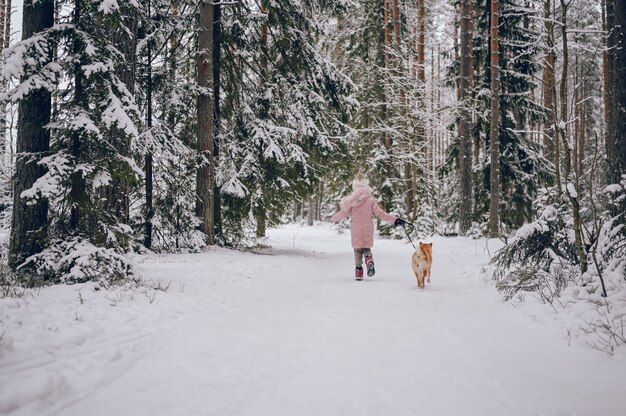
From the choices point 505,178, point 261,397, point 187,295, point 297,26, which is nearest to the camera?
point 261,397

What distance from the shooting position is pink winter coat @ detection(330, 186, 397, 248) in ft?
27.6

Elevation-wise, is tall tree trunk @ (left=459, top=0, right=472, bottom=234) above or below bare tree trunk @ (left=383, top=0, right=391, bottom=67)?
below

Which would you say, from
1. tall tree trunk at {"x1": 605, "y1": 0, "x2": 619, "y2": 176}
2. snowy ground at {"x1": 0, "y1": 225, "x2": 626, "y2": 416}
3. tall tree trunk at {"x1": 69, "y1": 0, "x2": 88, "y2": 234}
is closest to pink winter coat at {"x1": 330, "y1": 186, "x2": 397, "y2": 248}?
snowy ground at {"x1": 0, "y1": 225, "x2": 626, "y2": 416}

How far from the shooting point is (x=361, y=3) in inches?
844

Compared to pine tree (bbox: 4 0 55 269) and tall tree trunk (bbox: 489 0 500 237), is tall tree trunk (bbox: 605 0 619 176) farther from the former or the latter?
pine tree (bbox: 4 0 55 269)

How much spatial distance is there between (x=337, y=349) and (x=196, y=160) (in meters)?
8.21

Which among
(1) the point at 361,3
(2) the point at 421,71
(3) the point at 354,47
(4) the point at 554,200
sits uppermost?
(1) the point at 361,3

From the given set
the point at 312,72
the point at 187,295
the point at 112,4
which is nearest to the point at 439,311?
the point at 187,295

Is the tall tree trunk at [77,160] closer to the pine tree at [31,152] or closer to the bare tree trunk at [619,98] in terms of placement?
the pine tree at [31,152]

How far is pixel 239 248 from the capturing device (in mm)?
12273

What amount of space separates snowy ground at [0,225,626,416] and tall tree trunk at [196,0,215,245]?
5.03 meters

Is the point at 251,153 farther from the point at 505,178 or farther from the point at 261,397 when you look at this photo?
the point at 505,178

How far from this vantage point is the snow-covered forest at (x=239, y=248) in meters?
3.08

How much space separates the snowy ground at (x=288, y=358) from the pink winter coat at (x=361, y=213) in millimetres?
2421
